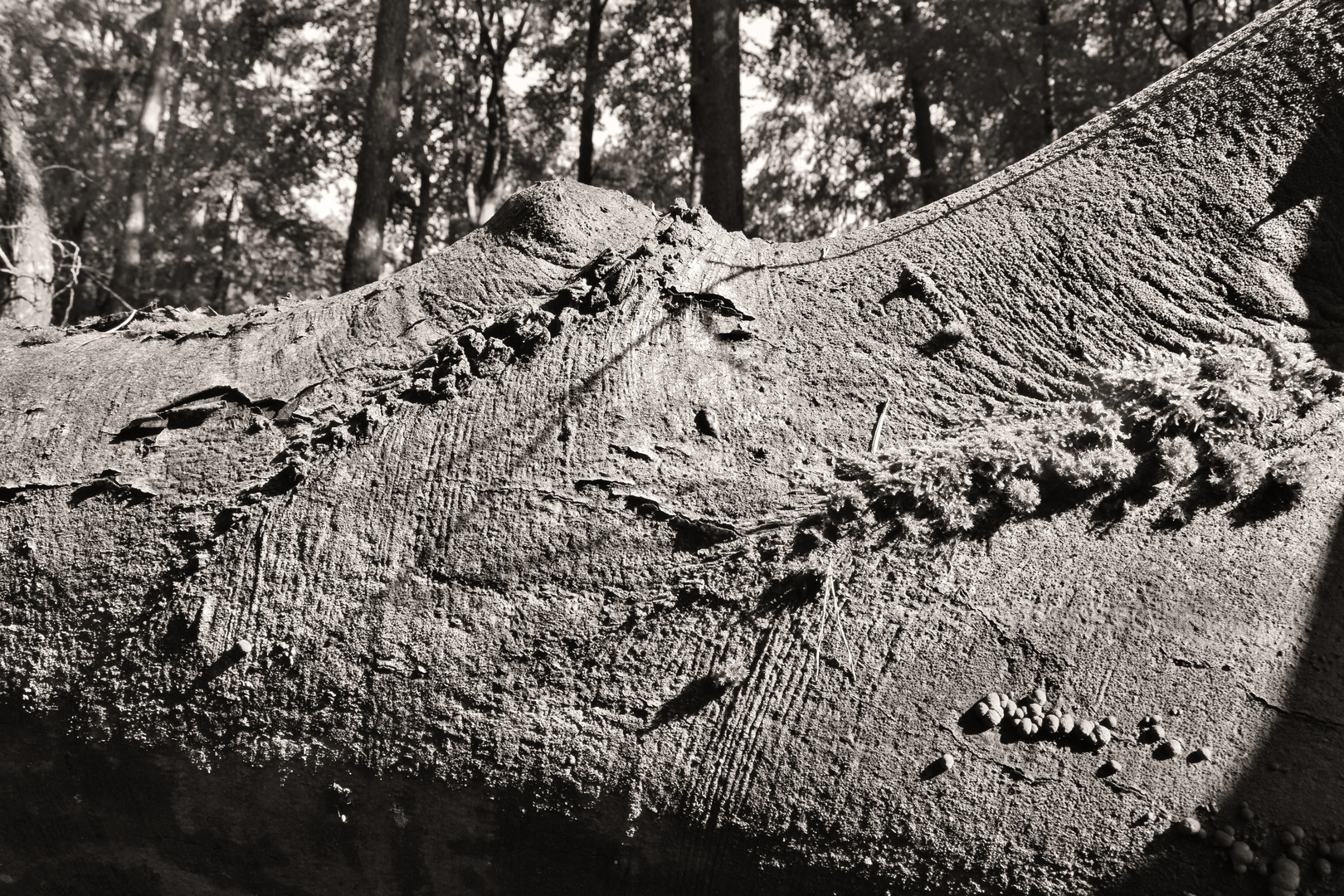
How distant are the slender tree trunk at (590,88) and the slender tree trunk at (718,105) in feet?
24.8

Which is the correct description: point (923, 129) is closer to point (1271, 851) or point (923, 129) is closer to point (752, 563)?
point (752, 563)

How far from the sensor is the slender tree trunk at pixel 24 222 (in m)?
7.56

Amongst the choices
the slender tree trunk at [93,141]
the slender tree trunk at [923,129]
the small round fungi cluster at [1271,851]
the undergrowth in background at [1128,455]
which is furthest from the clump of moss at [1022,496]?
the slender tree trunk at [93,141]

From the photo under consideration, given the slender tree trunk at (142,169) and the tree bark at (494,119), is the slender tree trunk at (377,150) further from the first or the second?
the tree bark at (494,119)

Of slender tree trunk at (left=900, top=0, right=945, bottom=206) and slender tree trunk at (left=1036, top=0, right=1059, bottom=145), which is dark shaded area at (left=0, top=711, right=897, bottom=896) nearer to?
slender tree trunk at (left=1036, top=0, right=1059, bottom=145)

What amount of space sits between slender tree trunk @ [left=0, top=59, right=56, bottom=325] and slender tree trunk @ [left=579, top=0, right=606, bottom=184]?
9.15 m

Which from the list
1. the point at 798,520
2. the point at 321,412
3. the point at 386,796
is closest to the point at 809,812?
the point at 798,520

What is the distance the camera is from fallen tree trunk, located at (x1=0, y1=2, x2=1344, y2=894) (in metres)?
1.44

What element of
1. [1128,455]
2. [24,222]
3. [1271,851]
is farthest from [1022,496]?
[24,222]

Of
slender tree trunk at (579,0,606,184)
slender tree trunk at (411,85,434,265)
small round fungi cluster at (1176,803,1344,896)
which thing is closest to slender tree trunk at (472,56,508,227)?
slender tree trunk at (411,85,434,265)

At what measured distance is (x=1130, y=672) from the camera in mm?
1437

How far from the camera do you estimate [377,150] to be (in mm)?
8695

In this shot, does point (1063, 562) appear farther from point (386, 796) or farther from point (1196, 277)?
point (386, 796)

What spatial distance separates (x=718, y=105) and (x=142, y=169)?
983cm
